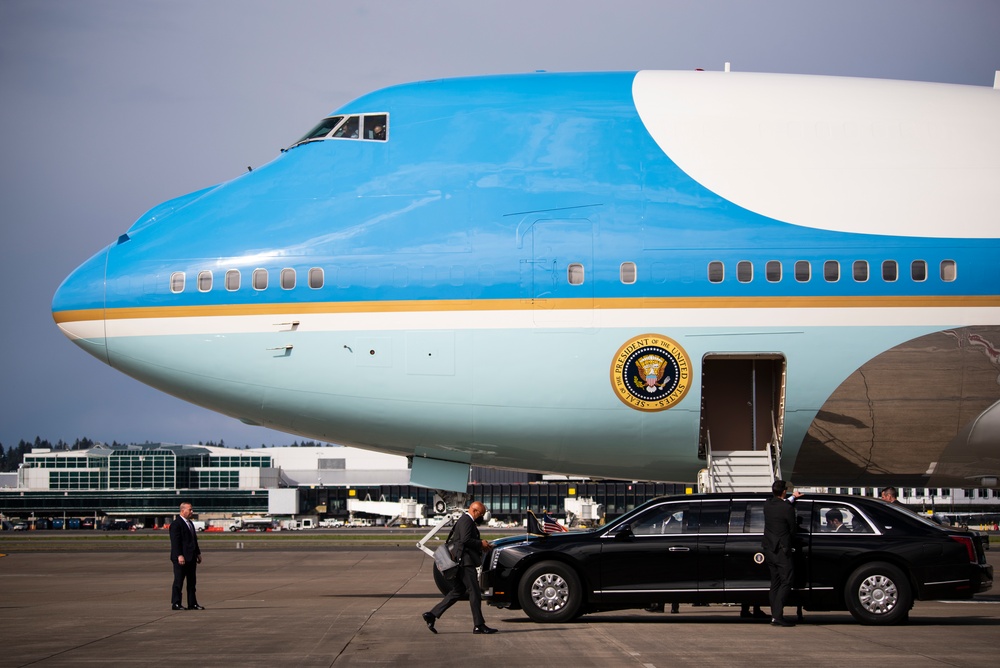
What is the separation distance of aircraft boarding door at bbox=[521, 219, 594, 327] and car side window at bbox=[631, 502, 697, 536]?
120 inches

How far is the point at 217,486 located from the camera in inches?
6107

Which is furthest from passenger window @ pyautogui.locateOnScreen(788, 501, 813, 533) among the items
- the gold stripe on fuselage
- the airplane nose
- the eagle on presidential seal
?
the airplane nose

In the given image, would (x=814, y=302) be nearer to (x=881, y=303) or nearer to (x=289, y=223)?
(x=881, y=303)

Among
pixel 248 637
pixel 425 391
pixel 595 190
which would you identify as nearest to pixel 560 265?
pixel 595 190

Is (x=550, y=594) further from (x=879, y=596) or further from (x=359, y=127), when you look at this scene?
(x=359, y=127)

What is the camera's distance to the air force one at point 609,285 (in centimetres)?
1723

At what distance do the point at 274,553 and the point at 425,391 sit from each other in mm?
34039

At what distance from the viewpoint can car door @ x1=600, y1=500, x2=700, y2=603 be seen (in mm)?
15453

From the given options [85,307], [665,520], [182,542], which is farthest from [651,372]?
[85,307]

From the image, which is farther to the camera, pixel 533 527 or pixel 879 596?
pixel 533 527

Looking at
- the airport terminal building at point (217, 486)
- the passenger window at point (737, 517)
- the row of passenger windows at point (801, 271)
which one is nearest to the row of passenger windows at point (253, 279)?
the row of passenger windows at point (801, 271)

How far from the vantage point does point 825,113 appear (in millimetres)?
18203

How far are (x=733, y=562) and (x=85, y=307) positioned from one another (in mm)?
10751

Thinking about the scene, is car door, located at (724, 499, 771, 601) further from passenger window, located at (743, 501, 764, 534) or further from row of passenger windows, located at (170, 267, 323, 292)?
row of passenger windows, located at (170, 267, 323, 292)
